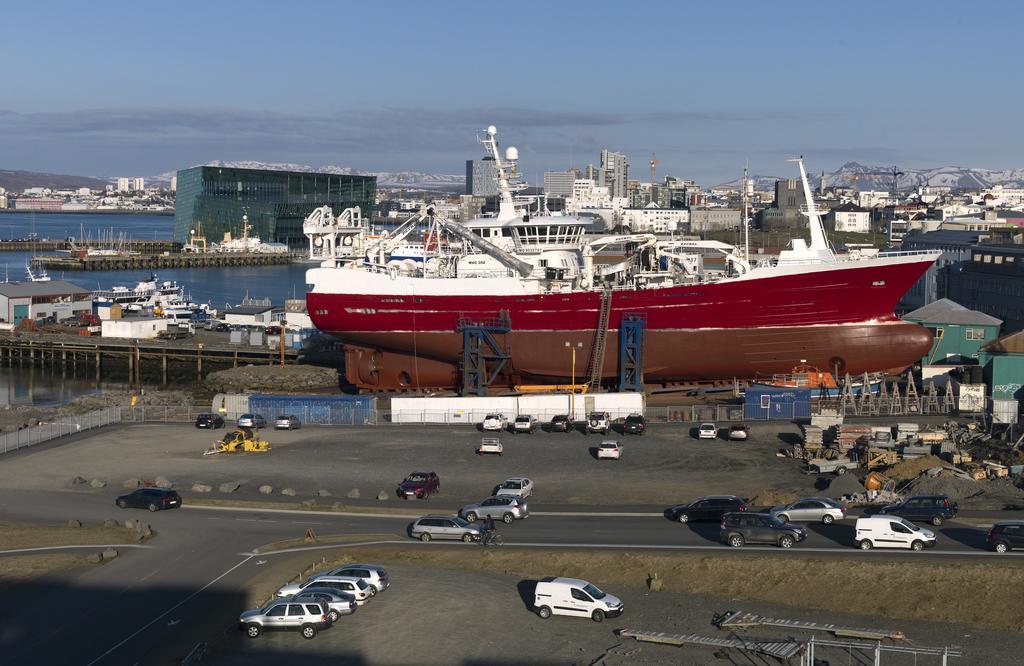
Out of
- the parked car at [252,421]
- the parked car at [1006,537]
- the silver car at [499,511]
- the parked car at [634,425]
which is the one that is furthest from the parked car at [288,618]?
the parked car at [252,421]

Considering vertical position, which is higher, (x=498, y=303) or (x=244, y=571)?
(x=498, y=303)

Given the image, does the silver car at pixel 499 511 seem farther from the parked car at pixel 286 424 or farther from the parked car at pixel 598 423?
the parked car at pixel 286 424

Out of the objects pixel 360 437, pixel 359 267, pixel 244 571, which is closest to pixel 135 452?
pixel 360 437

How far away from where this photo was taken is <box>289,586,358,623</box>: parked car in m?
20.1

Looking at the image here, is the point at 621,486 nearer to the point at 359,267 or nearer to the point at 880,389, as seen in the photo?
the point at 880,389

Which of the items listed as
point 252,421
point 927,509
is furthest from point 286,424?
point 927,509

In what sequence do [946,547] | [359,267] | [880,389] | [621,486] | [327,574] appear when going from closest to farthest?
[327,574] → [946,547] → [621,486] → [880,389] → [359,267]

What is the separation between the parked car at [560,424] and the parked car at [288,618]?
18.3m

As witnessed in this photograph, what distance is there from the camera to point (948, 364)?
1763 inches

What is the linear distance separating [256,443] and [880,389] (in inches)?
897

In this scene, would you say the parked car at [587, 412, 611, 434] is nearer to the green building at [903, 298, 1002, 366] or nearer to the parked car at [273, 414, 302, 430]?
the parked car at [273, 414, 302, 430]

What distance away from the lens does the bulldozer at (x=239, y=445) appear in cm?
3494

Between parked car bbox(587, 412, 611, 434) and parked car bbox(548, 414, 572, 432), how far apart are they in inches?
27.1

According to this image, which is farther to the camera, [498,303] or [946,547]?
[498,303]
